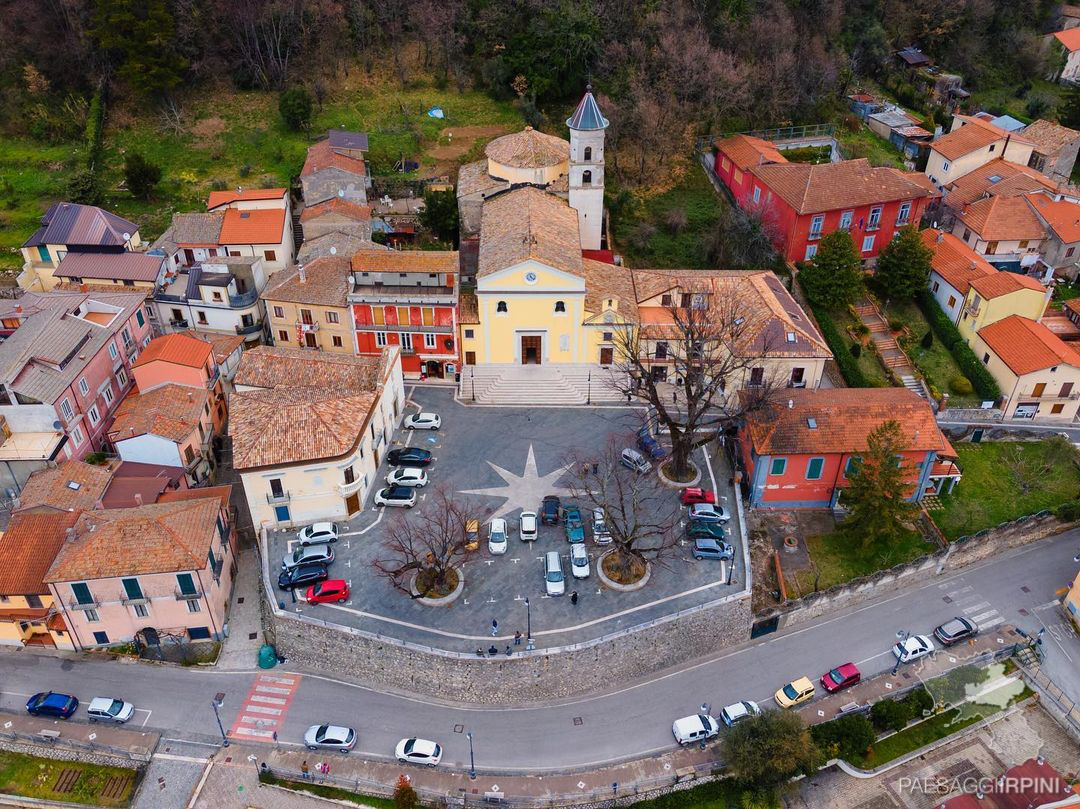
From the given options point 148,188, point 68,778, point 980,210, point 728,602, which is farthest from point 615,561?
point 148,188

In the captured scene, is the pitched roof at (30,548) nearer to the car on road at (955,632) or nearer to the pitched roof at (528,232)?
the pitched roof at (528,232)

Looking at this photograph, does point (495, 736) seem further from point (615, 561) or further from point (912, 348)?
point (912, 348)

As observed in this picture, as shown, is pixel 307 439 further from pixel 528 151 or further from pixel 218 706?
pixel 528 151

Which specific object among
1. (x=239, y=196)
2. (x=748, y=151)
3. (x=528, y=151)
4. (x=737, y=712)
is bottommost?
(x=737, y=712)

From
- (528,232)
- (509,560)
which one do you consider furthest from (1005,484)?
(528,232)

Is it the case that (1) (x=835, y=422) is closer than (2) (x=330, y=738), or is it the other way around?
(2) (x=330, y=738)

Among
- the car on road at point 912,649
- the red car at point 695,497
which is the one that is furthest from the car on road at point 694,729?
the red car at point 695,497
